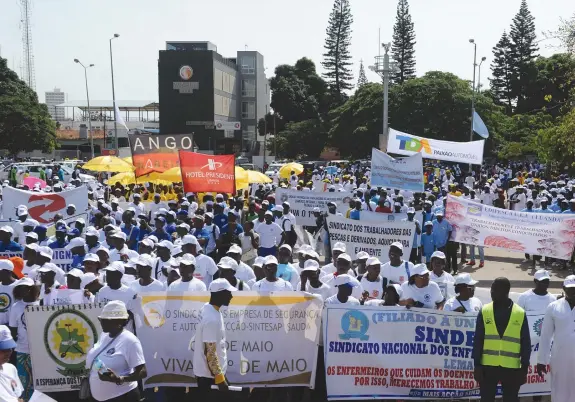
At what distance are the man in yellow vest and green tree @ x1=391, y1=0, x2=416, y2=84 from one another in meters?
60.0

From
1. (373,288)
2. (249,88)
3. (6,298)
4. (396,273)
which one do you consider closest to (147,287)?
(6,298)

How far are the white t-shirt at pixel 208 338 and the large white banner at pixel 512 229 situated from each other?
8.56 meters

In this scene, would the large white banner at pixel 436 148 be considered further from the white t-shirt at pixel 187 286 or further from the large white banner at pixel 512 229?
the white t-shirt at pixel 187 286

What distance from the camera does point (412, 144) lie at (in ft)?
67.8

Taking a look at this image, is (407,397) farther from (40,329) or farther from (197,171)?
(197,171)

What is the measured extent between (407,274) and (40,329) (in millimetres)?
4253

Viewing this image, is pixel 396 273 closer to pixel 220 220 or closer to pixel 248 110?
pixel 220 220

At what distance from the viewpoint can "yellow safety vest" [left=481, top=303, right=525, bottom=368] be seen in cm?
552

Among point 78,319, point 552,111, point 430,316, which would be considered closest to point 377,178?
point 430,316

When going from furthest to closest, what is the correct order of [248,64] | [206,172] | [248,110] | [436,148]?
[248,64]
[248,110]
[436,148]
[206,172]

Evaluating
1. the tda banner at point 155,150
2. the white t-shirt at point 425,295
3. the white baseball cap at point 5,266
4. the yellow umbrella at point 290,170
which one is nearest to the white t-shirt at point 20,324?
the white baseball cap at point 5,266

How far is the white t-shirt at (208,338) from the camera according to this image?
530 cm

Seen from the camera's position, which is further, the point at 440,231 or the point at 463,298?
the point at 440,231

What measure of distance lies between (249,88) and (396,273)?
74.5 m
